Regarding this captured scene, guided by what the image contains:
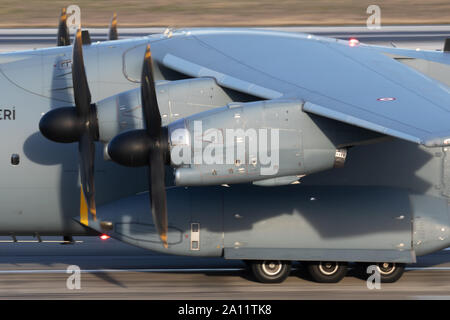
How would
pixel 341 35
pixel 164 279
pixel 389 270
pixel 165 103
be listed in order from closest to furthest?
pixel 165 103
pixel 389 270
pixel 164 279
pixel 341 35

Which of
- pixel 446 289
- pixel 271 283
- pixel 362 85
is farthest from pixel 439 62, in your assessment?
pixel 271 283

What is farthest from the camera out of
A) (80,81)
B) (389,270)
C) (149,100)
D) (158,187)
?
(389,270)

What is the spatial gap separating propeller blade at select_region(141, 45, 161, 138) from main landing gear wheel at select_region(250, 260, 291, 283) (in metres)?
3.60

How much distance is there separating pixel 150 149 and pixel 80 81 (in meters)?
1.56

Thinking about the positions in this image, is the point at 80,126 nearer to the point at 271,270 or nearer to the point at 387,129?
the point at 271,270

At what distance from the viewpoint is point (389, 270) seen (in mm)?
13367

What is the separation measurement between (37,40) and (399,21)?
56.7ft

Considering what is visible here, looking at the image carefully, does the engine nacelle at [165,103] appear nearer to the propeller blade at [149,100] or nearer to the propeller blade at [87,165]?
the propeller blade at [87,165]

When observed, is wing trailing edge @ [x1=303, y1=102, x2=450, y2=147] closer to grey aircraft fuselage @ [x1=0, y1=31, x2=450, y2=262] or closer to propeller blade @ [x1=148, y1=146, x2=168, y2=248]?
grey aircraft fuselage @ [x1=0, y1=31, x2=450, y2=262]

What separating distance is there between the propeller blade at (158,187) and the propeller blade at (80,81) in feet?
4.62

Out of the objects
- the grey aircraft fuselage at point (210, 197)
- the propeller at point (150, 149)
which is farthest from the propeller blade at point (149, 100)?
the grey aircraft fuselage at point (210, 197)

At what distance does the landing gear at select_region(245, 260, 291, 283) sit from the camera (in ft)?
43.4

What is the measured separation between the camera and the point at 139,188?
1319 centimetres

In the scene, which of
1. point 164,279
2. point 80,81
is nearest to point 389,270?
point 164,279
